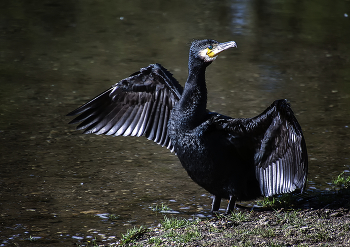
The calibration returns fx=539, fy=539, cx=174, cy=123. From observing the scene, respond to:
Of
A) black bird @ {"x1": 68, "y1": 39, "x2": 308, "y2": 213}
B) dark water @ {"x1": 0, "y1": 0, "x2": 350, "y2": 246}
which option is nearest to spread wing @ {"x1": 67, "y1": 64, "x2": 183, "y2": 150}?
dark water @ {"x1": 0, "y1": 0, "x2": 350, "y2": 246}

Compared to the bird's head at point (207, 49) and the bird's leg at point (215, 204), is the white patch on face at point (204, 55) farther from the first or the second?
the bird's leg at point (215, 204)

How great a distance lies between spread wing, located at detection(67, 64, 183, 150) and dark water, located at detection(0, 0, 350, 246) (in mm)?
609

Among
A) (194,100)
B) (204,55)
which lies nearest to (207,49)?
(204,55)

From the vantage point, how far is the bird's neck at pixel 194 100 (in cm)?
499

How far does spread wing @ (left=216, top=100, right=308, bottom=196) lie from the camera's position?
4539 millimetres

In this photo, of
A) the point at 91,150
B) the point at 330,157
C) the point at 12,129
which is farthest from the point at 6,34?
the point at 330,157

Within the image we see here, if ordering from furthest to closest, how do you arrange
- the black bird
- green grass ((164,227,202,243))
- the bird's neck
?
1. the bird's neck
2. the black bird
3. green grass ((164,227,202,243))

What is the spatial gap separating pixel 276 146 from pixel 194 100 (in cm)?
87

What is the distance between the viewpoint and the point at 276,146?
479 cm

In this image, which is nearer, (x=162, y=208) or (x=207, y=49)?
(x=207, y=49)

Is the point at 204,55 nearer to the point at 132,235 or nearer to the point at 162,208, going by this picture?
the point at 162,208

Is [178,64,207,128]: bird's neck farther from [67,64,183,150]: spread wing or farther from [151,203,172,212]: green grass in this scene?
[151,203,172,212]: green grass

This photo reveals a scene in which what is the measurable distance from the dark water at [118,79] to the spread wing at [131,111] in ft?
2.00

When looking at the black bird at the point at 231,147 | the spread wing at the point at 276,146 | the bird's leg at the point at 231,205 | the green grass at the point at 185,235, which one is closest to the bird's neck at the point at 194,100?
the black bird at the point at 231,147
